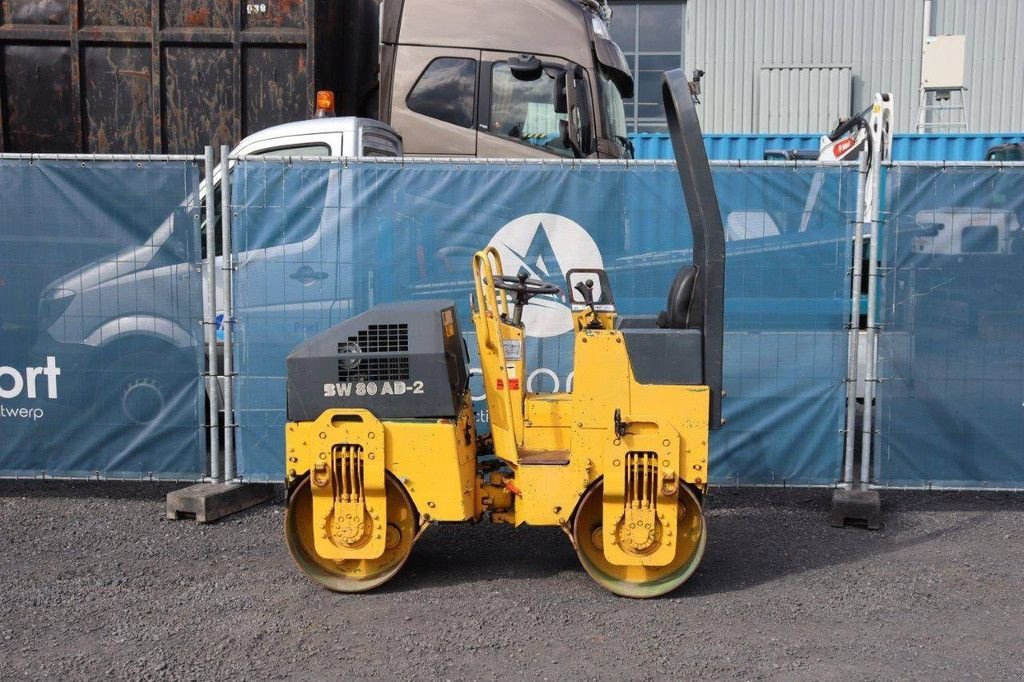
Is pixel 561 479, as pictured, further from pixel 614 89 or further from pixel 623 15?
pixel 623 15

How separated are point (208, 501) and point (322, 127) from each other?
3.74 meters

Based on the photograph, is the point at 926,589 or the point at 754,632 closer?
the point at 754,632

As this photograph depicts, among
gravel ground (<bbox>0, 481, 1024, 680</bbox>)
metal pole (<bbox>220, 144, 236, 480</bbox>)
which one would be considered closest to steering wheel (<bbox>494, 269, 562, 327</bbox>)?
gravel ground (<bbox>0, 481, 1024, 680</bbox>)

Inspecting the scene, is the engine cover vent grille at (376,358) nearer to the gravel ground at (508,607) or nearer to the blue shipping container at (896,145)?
the gravel ground at (508,607)

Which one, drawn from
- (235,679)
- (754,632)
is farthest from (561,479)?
→ (235,679)

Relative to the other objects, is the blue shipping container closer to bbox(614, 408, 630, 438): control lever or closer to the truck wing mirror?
the truck wing mirror

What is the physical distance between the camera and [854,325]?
6391mm

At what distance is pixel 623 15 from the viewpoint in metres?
22.5

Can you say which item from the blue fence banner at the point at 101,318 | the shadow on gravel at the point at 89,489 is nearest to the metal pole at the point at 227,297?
the blue fence banner at the point at 101,318

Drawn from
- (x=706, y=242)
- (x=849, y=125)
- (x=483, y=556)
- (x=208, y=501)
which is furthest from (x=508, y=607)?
(x=849, y=125)

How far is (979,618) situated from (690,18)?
63.4 ft

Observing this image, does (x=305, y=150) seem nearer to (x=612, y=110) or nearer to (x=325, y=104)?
(x=325, y=104)

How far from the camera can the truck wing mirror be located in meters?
9.30

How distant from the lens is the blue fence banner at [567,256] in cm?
646
